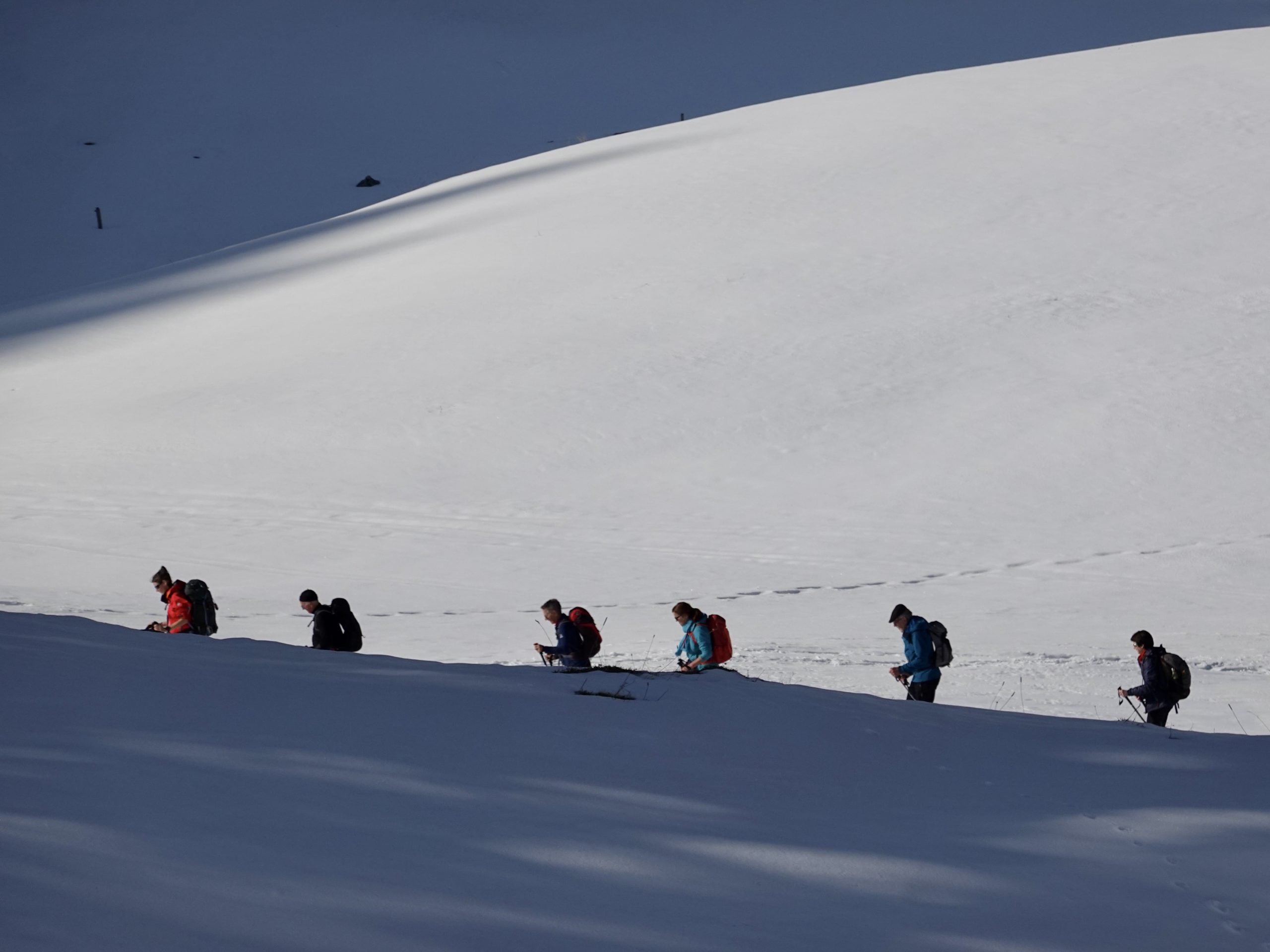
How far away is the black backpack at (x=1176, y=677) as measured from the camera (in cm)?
725

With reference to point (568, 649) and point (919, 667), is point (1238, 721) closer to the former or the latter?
point (919, 667)

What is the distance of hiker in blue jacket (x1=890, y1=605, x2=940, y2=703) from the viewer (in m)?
7.79

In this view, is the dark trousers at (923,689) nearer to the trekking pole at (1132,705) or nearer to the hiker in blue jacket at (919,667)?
the hiker in blue jacket at (919,667)

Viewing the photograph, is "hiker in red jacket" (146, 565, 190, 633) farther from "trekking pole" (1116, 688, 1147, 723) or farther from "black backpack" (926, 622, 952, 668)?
"trekking pole" (1116, 688, 1147, 723)

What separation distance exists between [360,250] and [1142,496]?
15074 mm

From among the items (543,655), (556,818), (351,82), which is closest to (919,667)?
(543,655)

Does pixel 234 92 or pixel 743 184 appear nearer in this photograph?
pixel 743 184

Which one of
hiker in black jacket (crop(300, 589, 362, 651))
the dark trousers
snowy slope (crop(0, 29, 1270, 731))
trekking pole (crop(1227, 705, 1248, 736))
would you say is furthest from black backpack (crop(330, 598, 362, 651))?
trekking pole (crop(1227, 705, 1248, 736))

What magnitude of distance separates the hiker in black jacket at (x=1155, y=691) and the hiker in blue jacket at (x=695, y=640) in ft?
7.85

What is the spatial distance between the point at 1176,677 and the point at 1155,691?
0.14m

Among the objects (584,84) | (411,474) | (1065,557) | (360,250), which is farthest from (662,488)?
(584,84)

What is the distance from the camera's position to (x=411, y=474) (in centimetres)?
1506

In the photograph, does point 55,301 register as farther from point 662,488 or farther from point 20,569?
point 662,488

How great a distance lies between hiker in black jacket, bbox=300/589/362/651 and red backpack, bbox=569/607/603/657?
4.38 ft
